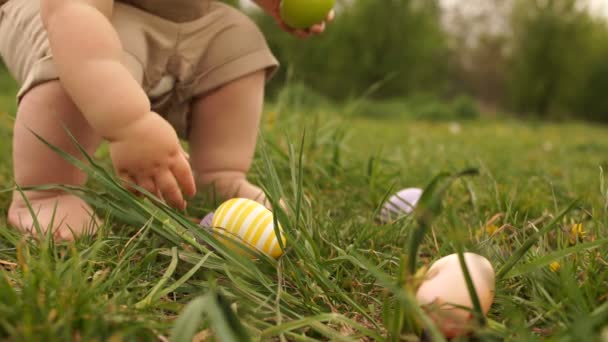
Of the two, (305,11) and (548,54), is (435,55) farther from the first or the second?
(305,11)

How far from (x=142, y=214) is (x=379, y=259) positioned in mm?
422

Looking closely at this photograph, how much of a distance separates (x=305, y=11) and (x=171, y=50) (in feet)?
1.12

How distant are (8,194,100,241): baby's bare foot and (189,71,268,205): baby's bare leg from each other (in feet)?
1.12

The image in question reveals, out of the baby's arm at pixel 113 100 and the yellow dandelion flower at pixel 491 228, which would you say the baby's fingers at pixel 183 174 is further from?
the yellow dandelion flower at pixel 491 228

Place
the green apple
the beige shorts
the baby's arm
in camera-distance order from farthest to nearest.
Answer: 1. the green apple
2. the beige shorts
3. the baby's arm

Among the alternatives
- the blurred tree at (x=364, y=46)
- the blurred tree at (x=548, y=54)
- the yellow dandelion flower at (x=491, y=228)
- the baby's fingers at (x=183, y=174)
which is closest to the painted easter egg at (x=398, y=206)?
the yellow dandelion flower at (x=491, y=228)

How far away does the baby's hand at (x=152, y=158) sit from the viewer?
96 centimetres

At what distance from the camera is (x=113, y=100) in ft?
3.15

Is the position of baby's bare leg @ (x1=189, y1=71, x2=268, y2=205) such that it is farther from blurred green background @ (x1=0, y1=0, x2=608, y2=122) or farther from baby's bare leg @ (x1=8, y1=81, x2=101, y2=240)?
blurred green background @ (x1=0, y1=0, x2=608, y2=122)

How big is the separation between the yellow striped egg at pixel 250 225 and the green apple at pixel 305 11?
1.89ft

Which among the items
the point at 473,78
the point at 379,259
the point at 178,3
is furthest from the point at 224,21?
the point at 473,78

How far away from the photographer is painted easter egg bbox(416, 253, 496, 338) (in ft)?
2.31

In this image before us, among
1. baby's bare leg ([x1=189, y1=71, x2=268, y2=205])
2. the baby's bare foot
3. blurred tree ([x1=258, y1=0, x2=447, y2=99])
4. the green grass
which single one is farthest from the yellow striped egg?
blurred tree ([x1=258, y1=0, x2=447, y2=99])

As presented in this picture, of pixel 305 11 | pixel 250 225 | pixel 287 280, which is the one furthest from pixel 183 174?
pixel 305 11
